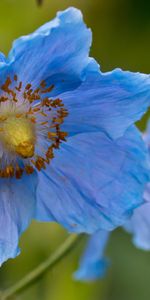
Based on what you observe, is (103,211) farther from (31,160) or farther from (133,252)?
(133,252)

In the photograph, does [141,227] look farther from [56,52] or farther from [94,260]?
[56,52]

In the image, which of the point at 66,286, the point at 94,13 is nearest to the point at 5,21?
the point at 94,13

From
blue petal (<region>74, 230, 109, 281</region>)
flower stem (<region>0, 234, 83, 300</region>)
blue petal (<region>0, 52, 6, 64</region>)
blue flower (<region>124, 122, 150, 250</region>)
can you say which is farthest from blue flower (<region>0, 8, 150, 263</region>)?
blue petal (<region>74, 230, 109, 281</region>)

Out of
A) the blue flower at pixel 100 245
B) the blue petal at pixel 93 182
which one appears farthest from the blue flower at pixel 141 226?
the blue petal at pixel 93 182

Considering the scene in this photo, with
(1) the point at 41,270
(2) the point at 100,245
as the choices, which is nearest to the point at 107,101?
(1) the point at 41,270

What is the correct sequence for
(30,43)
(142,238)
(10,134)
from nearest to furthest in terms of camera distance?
(30,43), (10,134), (142,238)

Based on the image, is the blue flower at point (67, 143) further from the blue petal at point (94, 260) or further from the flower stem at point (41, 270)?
the blue petal at point (94, 260)
